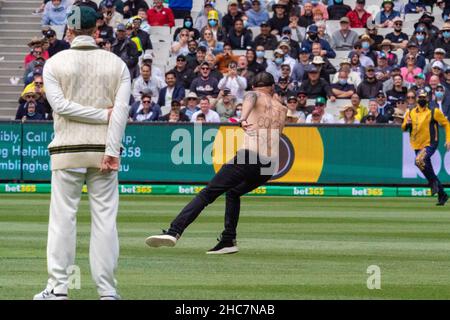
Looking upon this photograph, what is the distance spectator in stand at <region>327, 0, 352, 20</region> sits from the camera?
31656mm

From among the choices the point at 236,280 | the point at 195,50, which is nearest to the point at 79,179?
the point at 236,280

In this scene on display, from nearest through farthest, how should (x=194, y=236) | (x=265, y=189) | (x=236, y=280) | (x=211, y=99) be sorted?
(x=236, y=280) → (x=194, y=236) → (x=265, y=189) → (x=211, y=99)

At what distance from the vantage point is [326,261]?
1339 cm

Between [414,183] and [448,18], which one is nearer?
[414,183]

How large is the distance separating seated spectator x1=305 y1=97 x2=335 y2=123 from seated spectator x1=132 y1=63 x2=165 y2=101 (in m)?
3.86

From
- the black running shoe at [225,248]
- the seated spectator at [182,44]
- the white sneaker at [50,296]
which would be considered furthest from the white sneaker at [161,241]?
the seated spectator at [182,44]

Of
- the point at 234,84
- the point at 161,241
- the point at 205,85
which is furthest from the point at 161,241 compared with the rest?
the point at 205,85

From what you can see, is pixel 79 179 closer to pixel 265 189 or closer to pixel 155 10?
pixel 265 189

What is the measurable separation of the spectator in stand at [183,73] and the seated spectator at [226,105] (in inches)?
67.9

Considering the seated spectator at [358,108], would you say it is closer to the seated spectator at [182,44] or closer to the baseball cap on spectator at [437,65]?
the baseball cap on spectator at [437,65]

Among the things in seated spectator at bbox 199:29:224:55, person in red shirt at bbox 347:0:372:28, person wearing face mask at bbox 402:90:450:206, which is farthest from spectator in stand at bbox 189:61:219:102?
person wearing face mask at bbox 402:90:450:206

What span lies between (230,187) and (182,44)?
16928 millimetres

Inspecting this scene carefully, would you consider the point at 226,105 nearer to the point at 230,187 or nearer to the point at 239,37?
the point at 239,37
